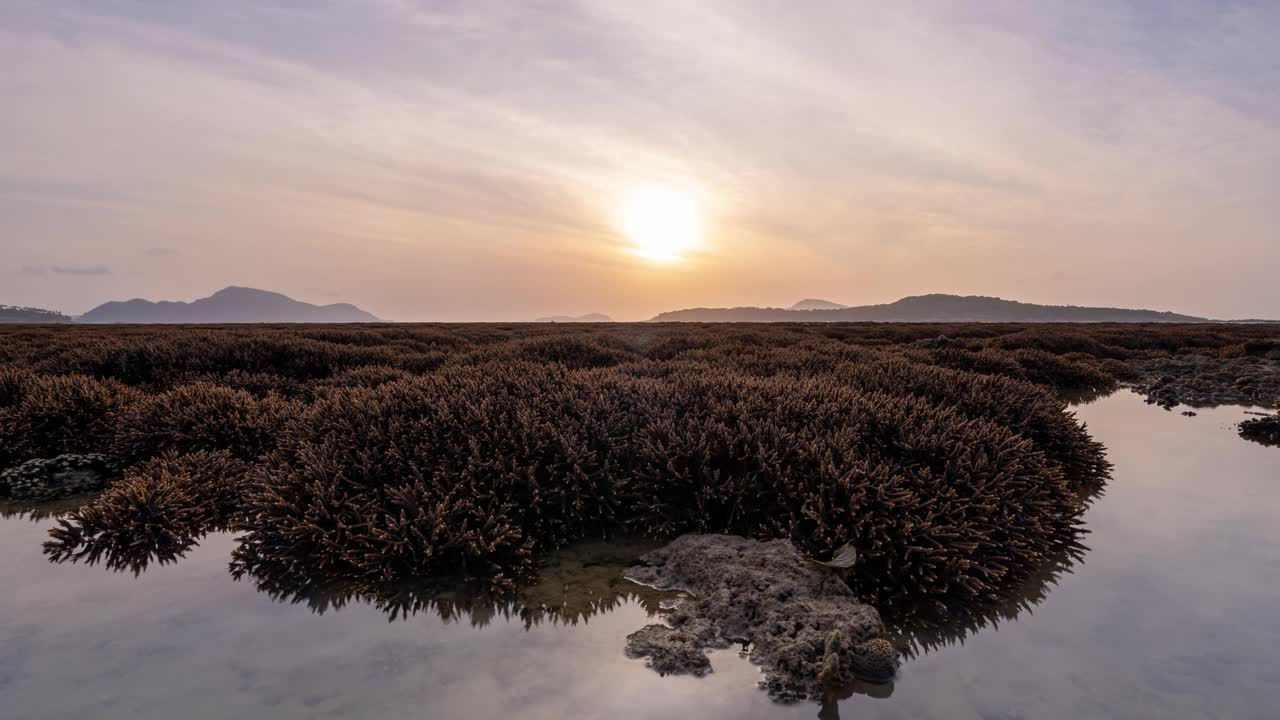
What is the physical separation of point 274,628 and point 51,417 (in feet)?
21.9

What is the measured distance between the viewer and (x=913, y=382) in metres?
7.90

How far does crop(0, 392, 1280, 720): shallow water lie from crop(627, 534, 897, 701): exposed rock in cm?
13

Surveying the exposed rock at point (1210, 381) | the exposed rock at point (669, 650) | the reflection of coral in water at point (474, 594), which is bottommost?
the reflection of coral in water at point (474, 594)

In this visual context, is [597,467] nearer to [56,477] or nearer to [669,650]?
[669,650]

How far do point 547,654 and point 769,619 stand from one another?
1242mm

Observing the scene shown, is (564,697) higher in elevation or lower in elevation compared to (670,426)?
lower

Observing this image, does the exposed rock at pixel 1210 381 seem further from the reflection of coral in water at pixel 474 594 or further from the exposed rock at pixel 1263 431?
the reflection of coral in water at pixel 474 594

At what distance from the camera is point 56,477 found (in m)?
6.00

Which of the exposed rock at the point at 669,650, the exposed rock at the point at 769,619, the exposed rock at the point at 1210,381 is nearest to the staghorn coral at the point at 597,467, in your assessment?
the exposed rock at the point at 769,619

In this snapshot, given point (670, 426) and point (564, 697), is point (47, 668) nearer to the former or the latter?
point (564, 697)

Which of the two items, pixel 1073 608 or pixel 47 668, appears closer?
pixel 47 668

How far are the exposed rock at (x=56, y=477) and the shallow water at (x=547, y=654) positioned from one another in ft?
6.23

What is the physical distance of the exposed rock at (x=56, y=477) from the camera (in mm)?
5746

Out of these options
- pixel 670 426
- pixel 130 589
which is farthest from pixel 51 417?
pixel 670 426
